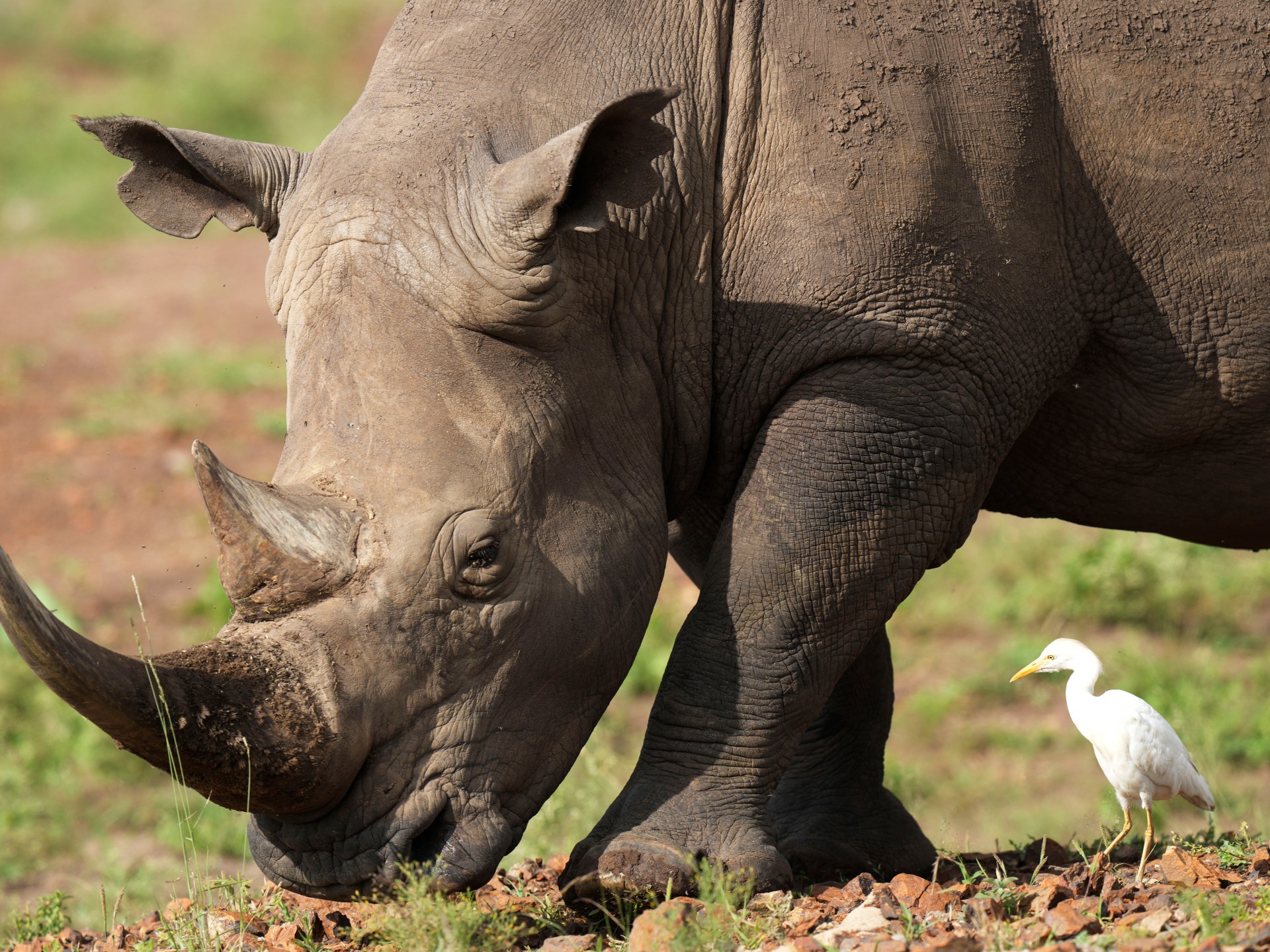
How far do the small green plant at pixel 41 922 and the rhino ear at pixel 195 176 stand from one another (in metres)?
2.13

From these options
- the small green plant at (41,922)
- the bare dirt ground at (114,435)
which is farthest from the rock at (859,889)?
the bare dirt ground at (114,435)

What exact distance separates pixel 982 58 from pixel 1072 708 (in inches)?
68.5

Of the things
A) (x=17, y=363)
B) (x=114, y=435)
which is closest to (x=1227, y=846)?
(x=114, y=435)

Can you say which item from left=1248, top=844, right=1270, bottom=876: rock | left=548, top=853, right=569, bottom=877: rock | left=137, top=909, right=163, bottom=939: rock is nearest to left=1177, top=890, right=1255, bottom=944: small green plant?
left=1248, top=844, right=1270, bottom=876: rock

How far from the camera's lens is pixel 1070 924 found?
364 cm

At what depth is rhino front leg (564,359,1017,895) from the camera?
166 inches

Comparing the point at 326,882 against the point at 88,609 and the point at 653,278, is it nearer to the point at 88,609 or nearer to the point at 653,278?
the point at 653,278

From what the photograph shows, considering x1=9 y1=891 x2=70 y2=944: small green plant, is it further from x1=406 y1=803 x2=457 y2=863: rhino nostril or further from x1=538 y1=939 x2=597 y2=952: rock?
x1=538 y1=939 x2=597 y2=952: rock

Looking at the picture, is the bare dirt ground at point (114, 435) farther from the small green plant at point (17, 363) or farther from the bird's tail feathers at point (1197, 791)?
the bird's tail feathers at point (1197, 791)

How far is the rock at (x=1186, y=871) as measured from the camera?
4.06 m

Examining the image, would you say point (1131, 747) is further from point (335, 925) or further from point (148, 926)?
point (148, 926)

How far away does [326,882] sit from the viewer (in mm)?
3957

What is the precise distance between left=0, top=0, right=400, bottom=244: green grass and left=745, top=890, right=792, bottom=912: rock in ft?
52.9

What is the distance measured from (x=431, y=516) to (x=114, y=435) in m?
8.80
